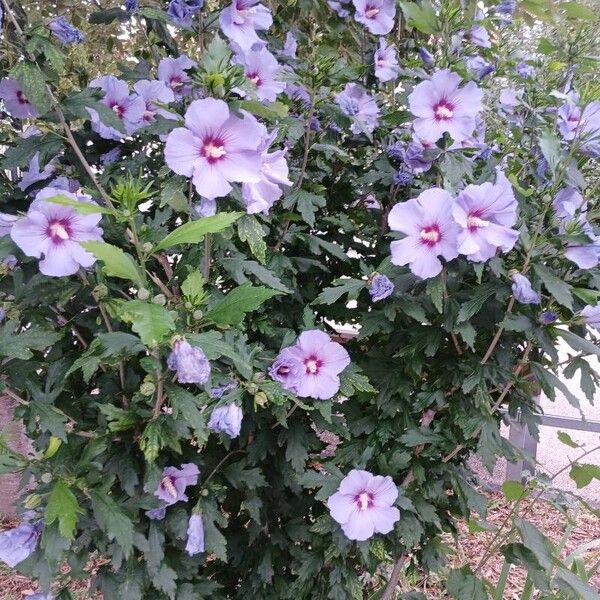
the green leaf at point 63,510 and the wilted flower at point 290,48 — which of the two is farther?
the wilted flower at point 290,48

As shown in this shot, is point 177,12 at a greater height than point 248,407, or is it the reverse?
point 177,12

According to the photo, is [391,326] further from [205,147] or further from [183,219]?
[205,147]

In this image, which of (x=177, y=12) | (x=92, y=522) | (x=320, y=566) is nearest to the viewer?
(x=177, y=12)

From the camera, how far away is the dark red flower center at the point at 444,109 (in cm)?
132

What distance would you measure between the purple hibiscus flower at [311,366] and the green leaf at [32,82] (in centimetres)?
66

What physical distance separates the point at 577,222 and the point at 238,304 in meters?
0.73

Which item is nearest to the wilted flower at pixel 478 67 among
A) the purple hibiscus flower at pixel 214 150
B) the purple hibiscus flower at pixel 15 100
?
the purple hibiscus flower at pixel 214 150

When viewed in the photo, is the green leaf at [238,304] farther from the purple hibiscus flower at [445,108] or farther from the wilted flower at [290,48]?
the wilted flower at [290,48]

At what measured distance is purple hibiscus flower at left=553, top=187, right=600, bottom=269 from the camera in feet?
3.98

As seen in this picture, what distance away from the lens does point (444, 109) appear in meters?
1.33

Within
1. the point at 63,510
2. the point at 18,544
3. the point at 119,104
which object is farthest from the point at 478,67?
the point at 18,544

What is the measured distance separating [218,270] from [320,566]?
818 millimetres

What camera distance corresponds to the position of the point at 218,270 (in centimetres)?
132

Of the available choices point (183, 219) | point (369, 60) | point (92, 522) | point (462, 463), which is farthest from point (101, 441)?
point (369, 60)
